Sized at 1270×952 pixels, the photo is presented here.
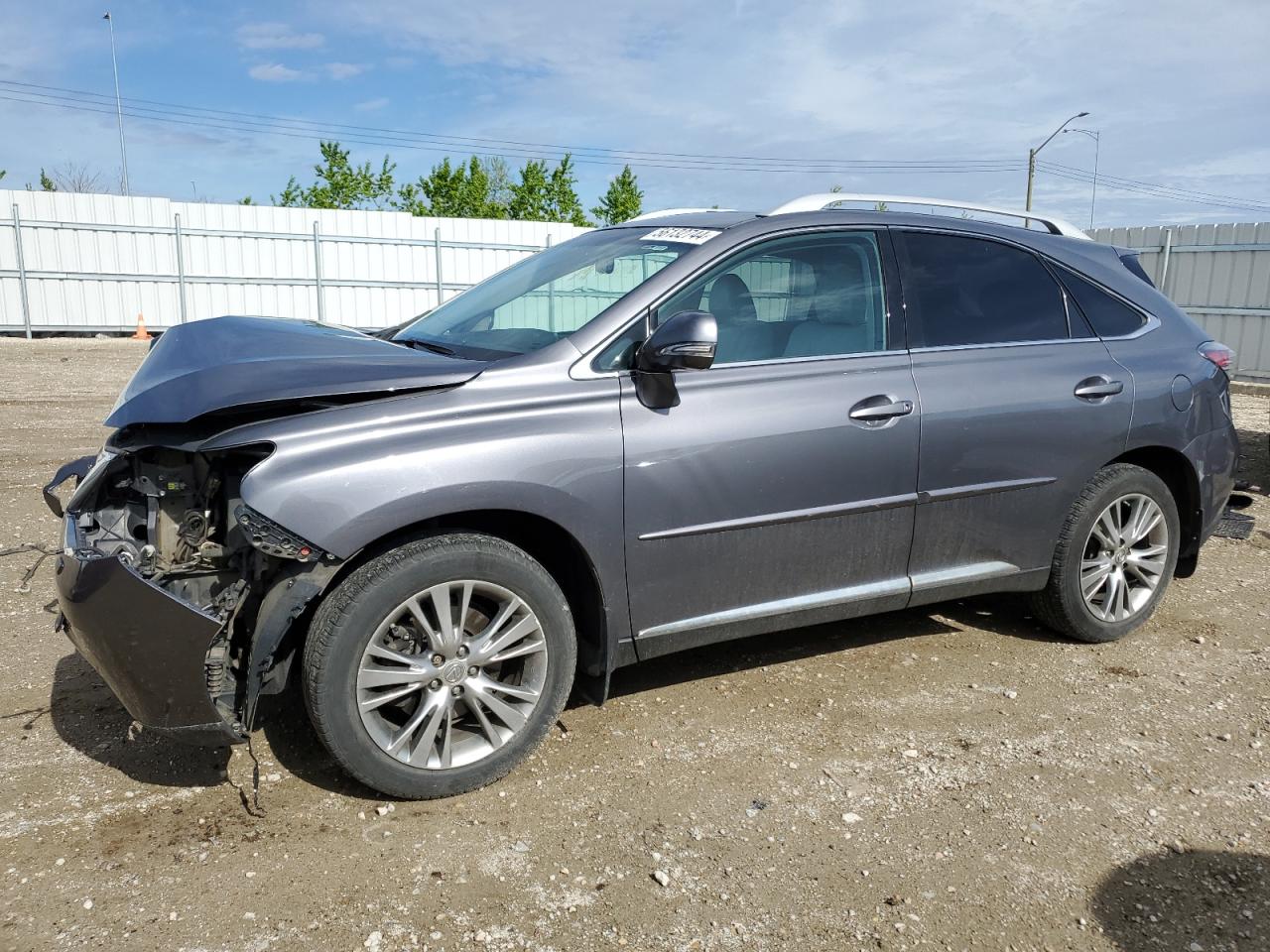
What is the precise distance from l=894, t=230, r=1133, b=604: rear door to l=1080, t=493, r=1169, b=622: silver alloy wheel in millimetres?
270

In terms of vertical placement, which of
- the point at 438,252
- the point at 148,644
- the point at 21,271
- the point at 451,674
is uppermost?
the point at 438,252

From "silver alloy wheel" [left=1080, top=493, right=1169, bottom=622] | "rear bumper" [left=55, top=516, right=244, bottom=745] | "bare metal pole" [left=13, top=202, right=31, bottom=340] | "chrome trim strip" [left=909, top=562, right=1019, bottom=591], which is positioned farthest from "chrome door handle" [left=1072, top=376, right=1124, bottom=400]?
"bare metal pole" [left=13, top=202, right=31, bottom=340]

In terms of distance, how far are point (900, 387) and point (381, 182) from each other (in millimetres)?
36664

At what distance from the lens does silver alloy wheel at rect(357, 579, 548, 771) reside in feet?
10.2

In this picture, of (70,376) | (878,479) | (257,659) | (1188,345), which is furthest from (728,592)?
(70,376)

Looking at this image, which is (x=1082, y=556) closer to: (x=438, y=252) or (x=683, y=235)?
(x=683, y=235)

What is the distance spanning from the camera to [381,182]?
37.5 metres

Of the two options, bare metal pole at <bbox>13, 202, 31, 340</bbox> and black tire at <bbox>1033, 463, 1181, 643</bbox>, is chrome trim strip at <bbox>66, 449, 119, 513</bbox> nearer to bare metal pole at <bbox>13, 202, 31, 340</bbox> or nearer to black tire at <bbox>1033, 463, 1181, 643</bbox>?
black tire at <bbox>1033, 463, 1181, 643</bbox>

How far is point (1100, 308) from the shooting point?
4574 millimetres

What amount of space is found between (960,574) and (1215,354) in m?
1.81

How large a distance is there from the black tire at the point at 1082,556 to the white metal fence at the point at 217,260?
1799 centimetres

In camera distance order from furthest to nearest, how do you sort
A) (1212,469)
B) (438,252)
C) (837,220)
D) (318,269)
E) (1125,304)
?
(438,252), (318,269), (1212,469), (1125,304), (837,220)

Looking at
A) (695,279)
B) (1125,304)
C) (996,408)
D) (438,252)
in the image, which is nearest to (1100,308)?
(1125,304)

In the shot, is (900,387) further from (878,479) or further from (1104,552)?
(1104,552)
